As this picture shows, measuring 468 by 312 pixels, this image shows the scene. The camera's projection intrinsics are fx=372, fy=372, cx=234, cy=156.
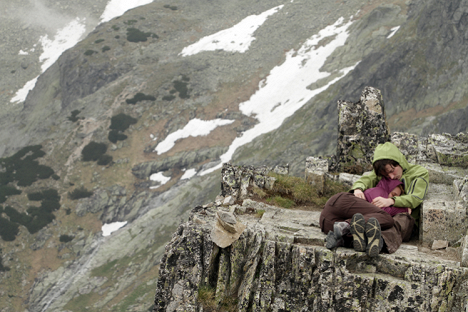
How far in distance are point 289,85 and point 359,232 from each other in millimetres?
71151

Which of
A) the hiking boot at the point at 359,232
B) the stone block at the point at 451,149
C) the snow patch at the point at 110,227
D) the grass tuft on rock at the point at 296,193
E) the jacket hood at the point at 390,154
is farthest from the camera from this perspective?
the snow patch at the point at 110,227

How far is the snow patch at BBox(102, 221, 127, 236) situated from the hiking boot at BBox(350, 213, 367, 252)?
54.7 meters

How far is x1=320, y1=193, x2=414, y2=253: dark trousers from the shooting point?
27.0 feet

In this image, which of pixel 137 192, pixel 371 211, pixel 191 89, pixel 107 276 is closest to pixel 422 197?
pixel 371 211

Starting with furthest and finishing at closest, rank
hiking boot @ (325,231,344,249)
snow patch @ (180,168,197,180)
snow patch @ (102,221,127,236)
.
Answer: snow patch @ (180,168,197,180) → snow patch @ (102,221,127,236) → hiking boot @ (325,231,344,249)

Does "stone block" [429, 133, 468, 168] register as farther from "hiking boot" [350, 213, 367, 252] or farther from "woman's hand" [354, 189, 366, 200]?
"hiking boot" [350, 213, 367, 252]

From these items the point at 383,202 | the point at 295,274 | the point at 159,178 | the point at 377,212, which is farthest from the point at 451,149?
the point at 159,178

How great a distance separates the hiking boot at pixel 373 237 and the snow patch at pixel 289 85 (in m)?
54.0

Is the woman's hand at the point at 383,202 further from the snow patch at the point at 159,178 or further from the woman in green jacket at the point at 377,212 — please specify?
the snow patch at the point at 159,178

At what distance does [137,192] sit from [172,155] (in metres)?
9.91

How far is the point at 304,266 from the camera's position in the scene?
26.9 ft

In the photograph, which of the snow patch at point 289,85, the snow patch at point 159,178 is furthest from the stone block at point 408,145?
the snow patch at point 159,178

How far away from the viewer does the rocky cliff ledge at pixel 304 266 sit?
7320 millimetres

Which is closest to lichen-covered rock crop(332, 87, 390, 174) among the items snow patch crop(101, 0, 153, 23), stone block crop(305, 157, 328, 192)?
stone block crop(305, 157, 328, 192)
